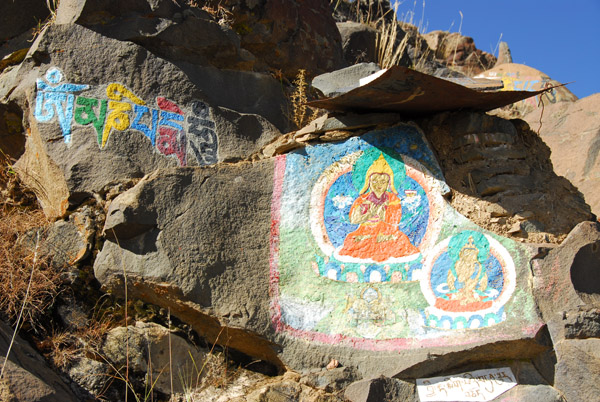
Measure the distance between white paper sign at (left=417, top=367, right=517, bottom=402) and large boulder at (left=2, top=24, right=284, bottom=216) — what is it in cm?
219

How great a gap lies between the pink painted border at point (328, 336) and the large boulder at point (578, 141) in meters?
3.28

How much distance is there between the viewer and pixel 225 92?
16.7 ft

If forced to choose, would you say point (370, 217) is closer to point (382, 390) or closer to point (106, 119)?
point (382, 390)

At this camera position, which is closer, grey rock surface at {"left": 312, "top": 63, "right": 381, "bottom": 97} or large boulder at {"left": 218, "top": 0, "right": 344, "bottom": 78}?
grey rock surface at {"left": 312, "top": 63, "right": 381, "bottom": 97}

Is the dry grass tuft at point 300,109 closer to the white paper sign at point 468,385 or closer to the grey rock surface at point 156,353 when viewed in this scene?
the grey rock surface at point 156,353

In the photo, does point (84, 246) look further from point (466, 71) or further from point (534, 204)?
point (466, 71)

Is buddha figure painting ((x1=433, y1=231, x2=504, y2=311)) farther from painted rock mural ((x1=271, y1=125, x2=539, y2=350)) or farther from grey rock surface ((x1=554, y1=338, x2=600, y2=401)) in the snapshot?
grey rock surface ((x1=554, y1=338, x2=600, y2=401))

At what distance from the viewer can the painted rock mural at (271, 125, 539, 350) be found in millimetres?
3820

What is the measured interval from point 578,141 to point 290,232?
4.18 meters

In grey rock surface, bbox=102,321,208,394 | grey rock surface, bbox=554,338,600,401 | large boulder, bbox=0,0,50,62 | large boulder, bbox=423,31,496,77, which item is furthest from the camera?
large boulder, bbox=423,31,496,77

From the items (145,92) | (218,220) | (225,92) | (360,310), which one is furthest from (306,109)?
(360,310)

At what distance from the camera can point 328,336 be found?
3.89 m

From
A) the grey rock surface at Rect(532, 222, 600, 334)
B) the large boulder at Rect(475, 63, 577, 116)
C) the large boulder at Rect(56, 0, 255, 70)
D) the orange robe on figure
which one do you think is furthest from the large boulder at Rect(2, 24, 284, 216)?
the large boulder at Rect(475, 63, 577, 116)

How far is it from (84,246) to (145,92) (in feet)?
4.12
